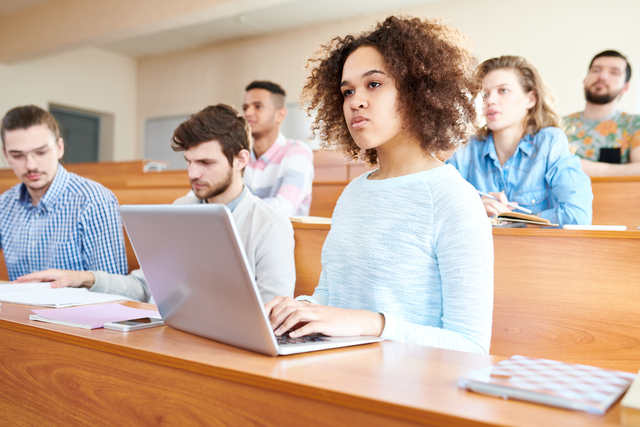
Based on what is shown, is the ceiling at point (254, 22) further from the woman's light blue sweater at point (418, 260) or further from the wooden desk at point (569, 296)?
the woman's light blue sweater at point (418, 260)

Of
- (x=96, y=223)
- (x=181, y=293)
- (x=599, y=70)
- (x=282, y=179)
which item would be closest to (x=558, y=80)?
(x=599, y=70)

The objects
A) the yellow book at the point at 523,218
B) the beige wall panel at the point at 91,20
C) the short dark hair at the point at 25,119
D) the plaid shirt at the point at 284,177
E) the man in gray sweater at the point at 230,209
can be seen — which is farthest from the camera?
the beige wall panel at the point at 91,20

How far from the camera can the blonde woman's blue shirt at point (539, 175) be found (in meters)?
1.81

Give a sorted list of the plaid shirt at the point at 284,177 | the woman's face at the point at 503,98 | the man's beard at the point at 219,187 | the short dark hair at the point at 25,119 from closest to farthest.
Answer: the man's beard at the point at 219,187 < the short dark hair at the point at 25,119 < the woman's face at the point at 503,98 < the plaid shirt at the point at 284,177

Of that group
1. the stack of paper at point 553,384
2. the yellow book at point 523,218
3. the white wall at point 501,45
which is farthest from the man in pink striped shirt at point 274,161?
the stack of paper at point 553,384

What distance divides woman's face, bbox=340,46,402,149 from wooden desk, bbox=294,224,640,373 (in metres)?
0.51

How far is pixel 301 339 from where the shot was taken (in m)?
0.74

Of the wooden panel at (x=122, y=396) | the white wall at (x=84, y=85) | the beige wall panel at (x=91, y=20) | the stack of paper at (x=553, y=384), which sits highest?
the beige wall panel at (x=91, y=20)

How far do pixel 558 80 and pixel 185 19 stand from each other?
10.6 feet

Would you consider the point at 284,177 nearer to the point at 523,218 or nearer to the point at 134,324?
the point at 523,218

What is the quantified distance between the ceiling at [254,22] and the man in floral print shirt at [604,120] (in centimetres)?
271

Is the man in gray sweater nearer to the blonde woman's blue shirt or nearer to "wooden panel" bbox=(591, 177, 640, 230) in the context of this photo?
the blonde woman's blue shirt

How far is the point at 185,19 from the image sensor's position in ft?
15.5

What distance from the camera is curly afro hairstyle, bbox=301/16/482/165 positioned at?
3.37 feet
